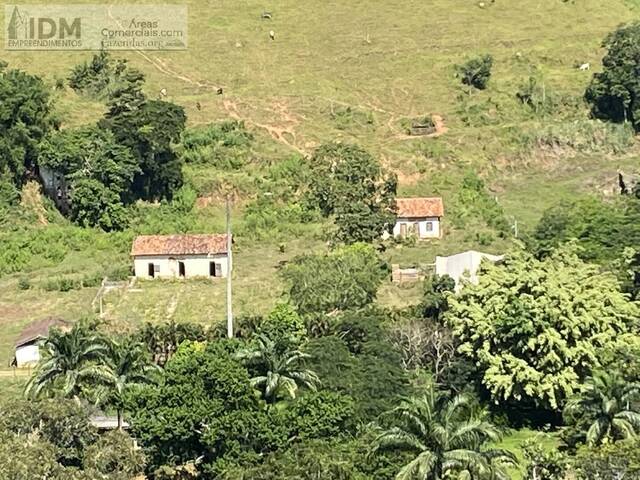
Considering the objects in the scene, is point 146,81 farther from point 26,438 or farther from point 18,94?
point 26,438

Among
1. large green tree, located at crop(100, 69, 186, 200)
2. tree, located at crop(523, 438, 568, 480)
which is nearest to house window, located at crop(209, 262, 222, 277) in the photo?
large green tree, located at crop(100, 69, 186, 200)

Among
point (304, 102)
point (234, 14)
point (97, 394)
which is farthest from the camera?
point (234, 14)

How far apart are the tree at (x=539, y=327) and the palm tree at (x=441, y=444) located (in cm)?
1058

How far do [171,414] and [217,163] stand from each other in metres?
39.5

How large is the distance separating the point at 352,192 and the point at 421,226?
4.24 meters

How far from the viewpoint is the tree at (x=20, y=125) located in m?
65.4

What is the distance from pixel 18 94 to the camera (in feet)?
217

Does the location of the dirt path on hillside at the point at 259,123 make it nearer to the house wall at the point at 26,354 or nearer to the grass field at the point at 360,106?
the grass field at the point at 360,106

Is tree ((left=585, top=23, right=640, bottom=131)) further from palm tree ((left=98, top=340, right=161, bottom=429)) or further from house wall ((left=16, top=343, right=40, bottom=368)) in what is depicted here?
palm tree ((left=98, top=340, right=161, bottom=429))

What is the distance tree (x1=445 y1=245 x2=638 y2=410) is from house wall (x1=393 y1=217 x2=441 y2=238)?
18.8 meters

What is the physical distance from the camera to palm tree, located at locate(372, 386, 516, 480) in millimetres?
29891

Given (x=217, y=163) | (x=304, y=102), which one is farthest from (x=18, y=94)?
(x=304, y=102)

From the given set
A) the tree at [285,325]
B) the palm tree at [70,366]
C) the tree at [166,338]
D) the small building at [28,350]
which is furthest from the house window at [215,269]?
the palm tree at [70,366]

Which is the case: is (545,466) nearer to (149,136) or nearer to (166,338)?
(166,338)
